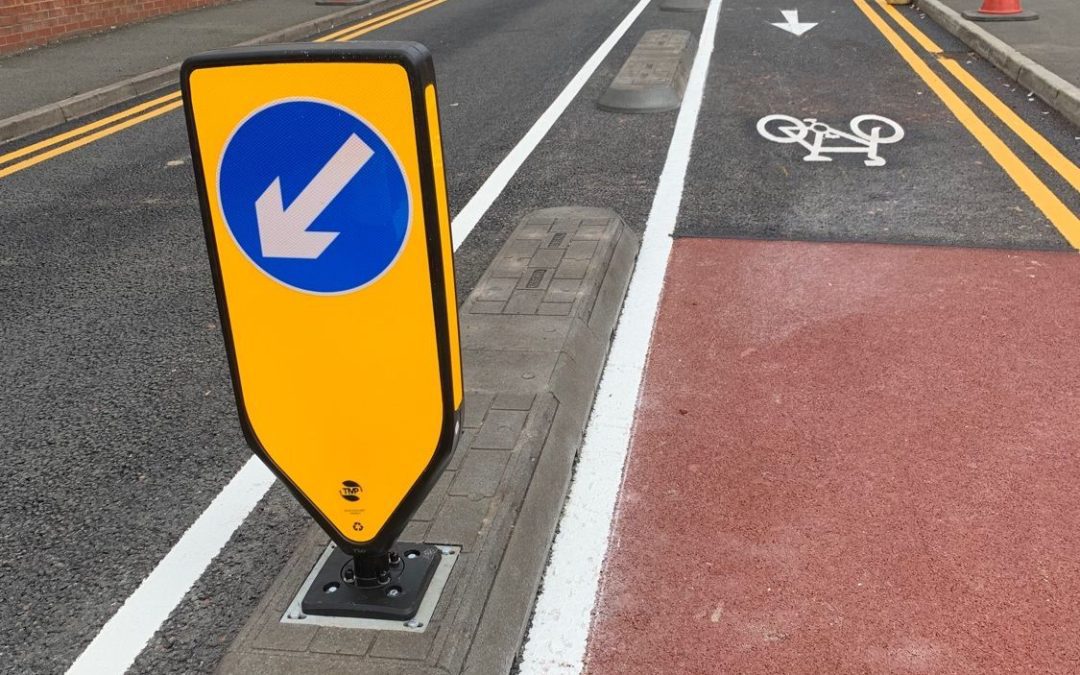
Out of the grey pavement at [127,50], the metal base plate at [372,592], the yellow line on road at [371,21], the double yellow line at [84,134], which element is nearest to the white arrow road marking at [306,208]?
the metal base plate at [372,592]

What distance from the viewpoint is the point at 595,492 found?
3.24 m

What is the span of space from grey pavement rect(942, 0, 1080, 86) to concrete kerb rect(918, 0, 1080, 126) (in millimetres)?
131

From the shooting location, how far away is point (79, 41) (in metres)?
12.8

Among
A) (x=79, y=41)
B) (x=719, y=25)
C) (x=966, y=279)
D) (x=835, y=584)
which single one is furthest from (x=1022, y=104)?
(x=79, y=41)

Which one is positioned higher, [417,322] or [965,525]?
[417,322]

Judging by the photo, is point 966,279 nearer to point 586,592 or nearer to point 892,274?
point 892,274

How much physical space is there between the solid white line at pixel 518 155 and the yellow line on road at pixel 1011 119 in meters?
3.65

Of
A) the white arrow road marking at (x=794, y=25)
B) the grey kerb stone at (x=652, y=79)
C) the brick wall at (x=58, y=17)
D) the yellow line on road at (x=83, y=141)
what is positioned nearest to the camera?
the yellow line on road at (x=83, y=141)

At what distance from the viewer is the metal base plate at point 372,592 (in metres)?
2.41

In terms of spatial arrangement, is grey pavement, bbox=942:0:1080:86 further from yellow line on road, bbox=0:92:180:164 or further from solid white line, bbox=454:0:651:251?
yellow line on road, bbox=0:92:180:164

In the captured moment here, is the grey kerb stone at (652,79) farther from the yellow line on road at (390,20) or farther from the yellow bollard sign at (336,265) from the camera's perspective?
the yellow bollard sign at (336,265)

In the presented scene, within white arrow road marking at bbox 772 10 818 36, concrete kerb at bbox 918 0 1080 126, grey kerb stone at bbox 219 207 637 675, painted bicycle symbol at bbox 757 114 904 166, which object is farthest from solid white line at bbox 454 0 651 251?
concrete kerb at bbox 918 0 1080 126

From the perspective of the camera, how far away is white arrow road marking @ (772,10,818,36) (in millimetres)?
12531

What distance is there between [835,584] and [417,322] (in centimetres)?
146
